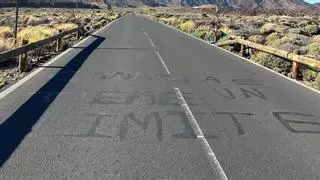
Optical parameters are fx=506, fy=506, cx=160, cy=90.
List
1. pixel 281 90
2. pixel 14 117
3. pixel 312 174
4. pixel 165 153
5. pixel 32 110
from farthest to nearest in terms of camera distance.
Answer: pixel 281 90, pixel 32 110, pixel 14 117, pixel 165 153, pixel 312 174

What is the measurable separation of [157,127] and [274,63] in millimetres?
11681

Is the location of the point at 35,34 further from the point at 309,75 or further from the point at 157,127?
the point at 157,127

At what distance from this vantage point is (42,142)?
7473 mm

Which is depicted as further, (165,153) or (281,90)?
(281,90)

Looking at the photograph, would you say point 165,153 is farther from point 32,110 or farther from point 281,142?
point 32,110

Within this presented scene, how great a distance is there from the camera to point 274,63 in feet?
63.5

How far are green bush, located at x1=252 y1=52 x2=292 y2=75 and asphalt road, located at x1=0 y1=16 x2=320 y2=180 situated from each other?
11.4 ft

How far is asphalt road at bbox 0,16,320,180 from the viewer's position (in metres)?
6.54

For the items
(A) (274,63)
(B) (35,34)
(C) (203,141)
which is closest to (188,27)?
(B) (35,34)

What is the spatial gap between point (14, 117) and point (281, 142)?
15.1ft

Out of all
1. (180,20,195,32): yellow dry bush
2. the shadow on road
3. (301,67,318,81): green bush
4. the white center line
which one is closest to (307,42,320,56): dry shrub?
(301,67,318,81): green bush

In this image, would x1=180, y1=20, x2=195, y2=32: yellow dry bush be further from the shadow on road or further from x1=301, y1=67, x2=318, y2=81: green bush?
the shadow on road

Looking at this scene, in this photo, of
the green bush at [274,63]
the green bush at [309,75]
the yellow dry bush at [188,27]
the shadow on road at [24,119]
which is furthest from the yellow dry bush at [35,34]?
the yellow dry bush at [188,27]

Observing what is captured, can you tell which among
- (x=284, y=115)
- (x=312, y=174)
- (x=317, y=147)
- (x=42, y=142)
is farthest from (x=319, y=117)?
(x=42, y=142)
